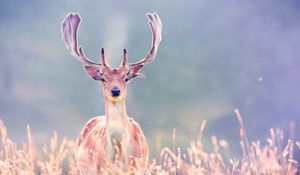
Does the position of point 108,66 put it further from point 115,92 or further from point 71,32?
point 71,32

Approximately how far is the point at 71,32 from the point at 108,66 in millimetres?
706

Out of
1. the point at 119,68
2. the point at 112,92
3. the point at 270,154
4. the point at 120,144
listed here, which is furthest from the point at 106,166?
the point at 270,154

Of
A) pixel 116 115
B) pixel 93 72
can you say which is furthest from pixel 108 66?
pixel 116 115

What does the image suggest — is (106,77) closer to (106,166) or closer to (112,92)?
(112,92)

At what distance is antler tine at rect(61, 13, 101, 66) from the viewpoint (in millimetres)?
4410

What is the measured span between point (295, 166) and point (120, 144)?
132 centimetres

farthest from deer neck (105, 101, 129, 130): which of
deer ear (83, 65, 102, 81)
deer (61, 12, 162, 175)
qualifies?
deer ear (83, 65, 102, 81)

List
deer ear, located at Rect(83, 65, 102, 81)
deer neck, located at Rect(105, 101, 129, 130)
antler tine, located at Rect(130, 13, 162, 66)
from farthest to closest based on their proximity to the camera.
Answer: antler tine, located at Rect(130, 13, 162, 66) < deer ear, located at Rect(83, 65, 102, 81) < deer neck, located at Rect(105, 101, 129, 130)

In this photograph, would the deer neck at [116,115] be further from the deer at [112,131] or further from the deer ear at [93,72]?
the deer ear at [93,72]

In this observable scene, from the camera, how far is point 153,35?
15.4 ft

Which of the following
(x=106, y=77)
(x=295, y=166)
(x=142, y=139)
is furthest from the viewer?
(x=142, y=139)

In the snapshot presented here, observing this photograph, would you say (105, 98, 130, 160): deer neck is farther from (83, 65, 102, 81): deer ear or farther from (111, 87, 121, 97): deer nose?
(83, 65, 102, 81): deer ear

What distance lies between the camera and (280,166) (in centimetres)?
341

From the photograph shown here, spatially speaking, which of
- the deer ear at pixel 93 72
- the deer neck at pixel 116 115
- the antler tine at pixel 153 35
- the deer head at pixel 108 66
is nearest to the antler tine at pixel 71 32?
the deer head at pixel 108 66
